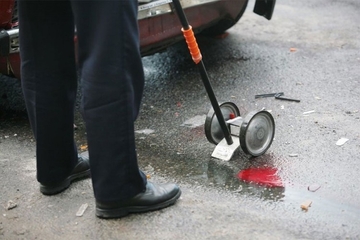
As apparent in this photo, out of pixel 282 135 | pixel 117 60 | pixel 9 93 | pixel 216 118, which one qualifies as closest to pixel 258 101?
pixel 282 135

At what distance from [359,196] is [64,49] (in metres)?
1.66

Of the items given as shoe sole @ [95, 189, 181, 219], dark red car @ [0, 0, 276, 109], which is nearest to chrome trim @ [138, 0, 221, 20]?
dark red car @ [0, 0, 276, 109]

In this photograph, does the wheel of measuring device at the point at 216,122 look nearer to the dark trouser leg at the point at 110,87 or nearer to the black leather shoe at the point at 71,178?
the black leather shoe at the point at 71,178

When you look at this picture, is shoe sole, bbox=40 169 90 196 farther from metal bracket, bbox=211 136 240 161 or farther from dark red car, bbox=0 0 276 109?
dark red car, bbox=0 0 276 109

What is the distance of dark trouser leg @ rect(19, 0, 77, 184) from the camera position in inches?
122

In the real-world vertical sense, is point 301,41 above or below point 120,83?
below

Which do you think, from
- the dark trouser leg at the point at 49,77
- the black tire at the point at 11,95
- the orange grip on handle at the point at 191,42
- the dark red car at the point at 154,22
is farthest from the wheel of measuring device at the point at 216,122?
the black tire at the point at 11,95

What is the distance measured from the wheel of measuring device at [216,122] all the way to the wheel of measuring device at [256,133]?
22cm

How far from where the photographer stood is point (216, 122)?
13.0 ft

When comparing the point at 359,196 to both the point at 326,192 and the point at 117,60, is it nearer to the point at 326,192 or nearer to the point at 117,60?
the point at 326,192

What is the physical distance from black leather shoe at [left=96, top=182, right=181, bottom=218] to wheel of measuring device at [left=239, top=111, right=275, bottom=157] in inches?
26.4

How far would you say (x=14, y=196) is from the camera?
11.6 feet

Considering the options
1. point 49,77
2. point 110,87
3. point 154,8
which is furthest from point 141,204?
point 154,8

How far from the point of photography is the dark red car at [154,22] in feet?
13.8
